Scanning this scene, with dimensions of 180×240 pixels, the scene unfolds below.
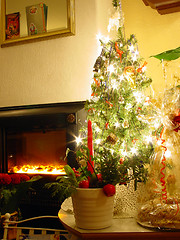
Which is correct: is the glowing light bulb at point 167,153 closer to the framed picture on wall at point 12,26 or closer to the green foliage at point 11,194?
the green foliage at point 11,194

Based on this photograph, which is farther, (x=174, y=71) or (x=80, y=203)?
(x=174, y=71)

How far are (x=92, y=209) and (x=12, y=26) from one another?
92.6 inches

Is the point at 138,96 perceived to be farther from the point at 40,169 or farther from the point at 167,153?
the point at 40,169

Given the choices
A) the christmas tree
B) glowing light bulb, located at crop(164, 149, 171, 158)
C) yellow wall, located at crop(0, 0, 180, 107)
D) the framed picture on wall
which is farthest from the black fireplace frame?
glowing light bulb, located at crop(164, 149, 171, 158)

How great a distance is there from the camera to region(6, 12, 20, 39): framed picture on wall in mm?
2818

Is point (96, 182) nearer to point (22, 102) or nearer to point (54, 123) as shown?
point (54, 123)

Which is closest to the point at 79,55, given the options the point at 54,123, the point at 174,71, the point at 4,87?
the point at 54,123

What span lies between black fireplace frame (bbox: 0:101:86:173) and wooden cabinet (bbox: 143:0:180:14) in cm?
115

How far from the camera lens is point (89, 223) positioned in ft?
3.33

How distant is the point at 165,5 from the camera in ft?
8.87

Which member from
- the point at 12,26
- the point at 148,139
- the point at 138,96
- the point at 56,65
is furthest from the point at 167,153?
the point at 12,26

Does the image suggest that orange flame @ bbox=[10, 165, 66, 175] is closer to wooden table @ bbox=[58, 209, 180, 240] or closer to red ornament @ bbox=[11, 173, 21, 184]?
red ornament @ bbox=[11, 173, 21, 184]

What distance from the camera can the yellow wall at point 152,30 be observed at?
311 cm

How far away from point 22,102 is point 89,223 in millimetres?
1904
